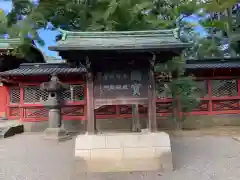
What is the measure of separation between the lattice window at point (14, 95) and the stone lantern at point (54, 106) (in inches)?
131

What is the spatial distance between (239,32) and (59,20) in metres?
11.1

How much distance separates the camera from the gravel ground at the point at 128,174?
559cm

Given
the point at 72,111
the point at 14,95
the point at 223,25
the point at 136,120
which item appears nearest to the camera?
the point at 136,120

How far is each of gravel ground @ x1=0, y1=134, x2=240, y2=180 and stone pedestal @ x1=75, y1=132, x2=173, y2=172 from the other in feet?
0.76

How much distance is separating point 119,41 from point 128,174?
10.8 ft

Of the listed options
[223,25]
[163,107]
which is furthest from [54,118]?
[223,25]

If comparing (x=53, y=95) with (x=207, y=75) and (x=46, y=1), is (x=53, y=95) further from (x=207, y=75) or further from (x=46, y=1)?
(x=207, y=75)

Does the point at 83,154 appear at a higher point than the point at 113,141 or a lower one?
lower

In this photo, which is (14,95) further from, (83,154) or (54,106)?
(83,154)

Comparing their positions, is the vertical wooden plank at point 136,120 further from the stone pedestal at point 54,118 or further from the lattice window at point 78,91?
the lattice window at point 78,91

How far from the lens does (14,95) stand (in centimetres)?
1366

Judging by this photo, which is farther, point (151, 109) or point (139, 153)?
point (151, 109)

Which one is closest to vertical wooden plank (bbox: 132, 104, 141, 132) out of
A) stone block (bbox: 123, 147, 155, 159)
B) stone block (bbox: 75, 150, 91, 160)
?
stone block (bbox: 123, 147, 155, 159)

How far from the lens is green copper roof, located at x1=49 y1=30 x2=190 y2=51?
220 inches
